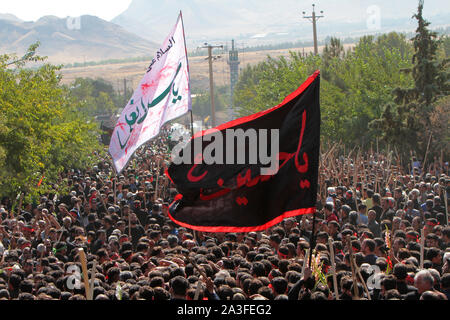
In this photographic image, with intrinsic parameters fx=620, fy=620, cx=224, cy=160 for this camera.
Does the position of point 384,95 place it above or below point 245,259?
above

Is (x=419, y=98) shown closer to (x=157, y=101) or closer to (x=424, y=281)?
(x=157, y=101)

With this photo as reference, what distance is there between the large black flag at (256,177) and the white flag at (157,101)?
4979 millimetres

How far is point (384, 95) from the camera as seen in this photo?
28.2m

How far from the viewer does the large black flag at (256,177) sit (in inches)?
248

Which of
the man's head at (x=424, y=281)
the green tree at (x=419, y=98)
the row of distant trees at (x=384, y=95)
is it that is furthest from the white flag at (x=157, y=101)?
the green tree at (x=419, y=98)

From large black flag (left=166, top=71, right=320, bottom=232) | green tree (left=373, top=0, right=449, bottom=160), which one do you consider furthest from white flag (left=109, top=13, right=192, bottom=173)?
green tree (left=373, top=0, right=449, bottom=160)

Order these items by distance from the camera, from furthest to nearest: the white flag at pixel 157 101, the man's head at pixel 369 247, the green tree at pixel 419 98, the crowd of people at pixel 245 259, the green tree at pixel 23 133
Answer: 1. the green tree at pixel 419 98
2. the green tree at pixel 23 133
3. the white flag at pixel 157 101
4. the man's head at pixel 369 247
5. the crowd of people at pixel 245 259

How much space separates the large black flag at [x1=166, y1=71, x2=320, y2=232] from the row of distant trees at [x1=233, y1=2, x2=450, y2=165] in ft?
55.2

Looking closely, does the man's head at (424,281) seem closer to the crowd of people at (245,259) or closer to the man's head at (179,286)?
the crowd of people at (245,259)

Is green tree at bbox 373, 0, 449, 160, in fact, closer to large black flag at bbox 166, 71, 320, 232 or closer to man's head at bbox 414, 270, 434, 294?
large black flag at bbox 166, 71, 320, 232

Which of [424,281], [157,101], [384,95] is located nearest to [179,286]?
[424,281]

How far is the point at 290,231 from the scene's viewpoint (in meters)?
10.5

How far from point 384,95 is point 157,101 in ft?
59.7
